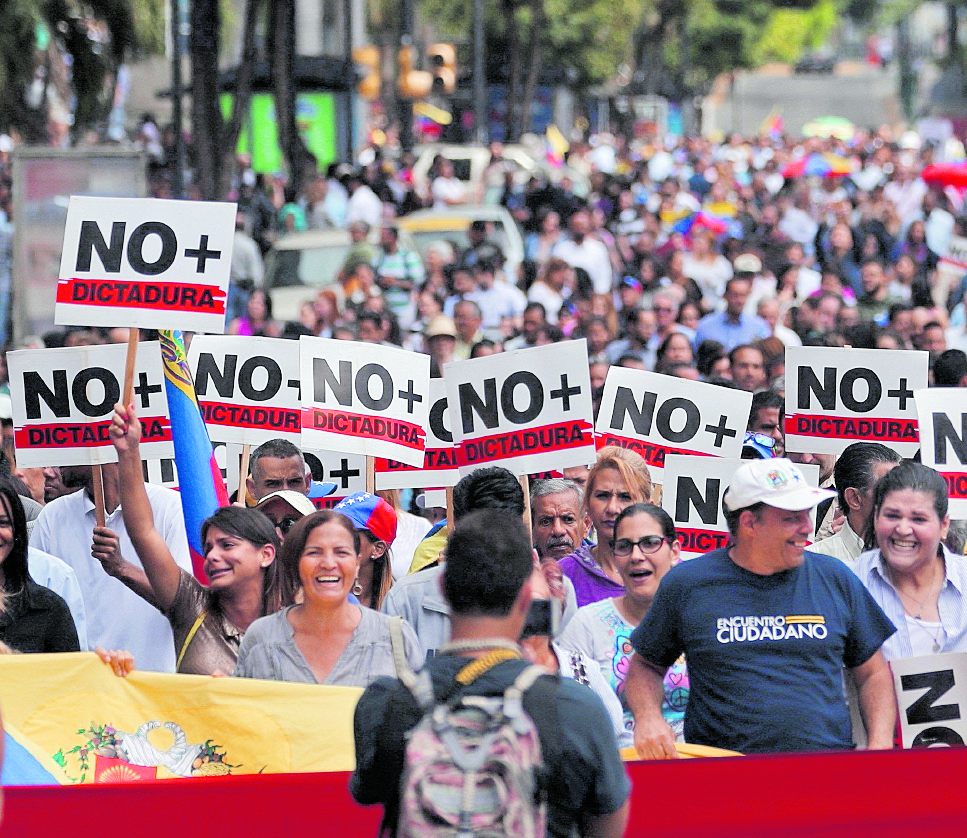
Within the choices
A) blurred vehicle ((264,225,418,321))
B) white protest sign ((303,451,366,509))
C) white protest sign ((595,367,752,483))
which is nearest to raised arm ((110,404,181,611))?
white protest sign ((303,451,366,509))

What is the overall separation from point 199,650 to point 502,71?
5845 centimetres

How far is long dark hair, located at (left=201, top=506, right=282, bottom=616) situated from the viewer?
20.5 feet

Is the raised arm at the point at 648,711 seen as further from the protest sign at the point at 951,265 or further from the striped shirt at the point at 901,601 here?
the protest sign at the point at 951,265

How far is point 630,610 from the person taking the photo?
627 cm

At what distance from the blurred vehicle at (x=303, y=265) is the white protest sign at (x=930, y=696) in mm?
13318

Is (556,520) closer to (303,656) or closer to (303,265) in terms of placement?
(303,656)

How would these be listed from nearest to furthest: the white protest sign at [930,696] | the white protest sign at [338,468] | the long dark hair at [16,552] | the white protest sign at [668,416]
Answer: the white protest sign at [930,696] → the long dark hair at [16,552] → the white protest sign at [668,416] → the white protest sign at [338,468]

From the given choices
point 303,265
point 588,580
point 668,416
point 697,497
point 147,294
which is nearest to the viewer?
point 588,580

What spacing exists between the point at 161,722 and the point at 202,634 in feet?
1.50

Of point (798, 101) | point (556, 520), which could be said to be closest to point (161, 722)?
point (556, 520)

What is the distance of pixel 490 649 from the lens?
3.77 metres

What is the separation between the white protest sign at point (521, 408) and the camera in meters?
8.05

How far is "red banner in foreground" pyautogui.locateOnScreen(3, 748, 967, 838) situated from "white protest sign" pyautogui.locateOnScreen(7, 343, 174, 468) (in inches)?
111

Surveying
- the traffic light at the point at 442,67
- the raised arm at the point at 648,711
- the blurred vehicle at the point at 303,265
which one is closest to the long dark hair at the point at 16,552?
the raised arm at the point at 648,711
